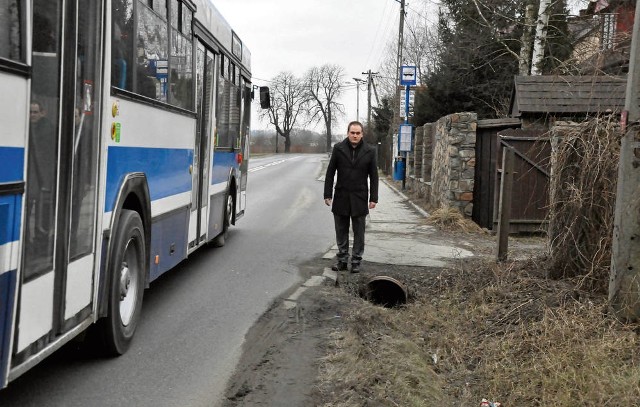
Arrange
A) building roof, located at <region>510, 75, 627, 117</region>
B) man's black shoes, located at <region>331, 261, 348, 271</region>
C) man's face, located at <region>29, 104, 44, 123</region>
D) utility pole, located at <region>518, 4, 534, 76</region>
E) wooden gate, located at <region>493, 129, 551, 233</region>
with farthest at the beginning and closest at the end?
utility pole, located at <region>518, 4, 534, 76</region>, building roof, located at <region>510, 75, 627, 117</region>, wooden gate, located at <region>493, 129, 551, 233</region>, man's black shoes, located at <region>331, 261, 348, 271</region>, man's face, located at <region>29, 104, 44, 123</region>

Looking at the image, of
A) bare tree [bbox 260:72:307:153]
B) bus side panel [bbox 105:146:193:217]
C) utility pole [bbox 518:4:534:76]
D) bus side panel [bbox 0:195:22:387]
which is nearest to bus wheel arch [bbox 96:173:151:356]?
bus side panel [bbox 105:146:193:217]

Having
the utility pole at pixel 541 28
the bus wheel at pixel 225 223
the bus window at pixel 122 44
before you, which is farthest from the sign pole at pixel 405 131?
the bus window at pixel 122 44

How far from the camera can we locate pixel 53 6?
11.8 feet

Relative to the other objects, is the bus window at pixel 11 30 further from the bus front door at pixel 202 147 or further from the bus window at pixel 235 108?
the bus window at pixel 235 108

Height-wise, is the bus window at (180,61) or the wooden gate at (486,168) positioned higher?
the bus window at (180,61)

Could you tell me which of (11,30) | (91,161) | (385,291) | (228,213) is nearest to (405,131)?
(228,213)

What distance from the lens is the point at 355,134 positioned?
27.8ft

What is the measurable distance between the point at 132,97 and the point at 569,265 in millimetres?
4227

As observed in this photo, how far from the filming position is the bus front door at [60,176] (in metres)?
3.39

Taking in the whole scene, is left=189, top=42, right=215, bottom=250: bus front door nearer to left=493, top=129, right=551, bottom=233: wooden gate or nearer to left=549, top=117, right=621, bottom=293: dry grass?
left=549, top=117, right=621, bottom=293: dry grass

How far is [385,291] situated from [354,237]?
3.82 ft

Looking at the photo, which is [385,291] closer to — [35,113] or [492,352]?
[492,352]

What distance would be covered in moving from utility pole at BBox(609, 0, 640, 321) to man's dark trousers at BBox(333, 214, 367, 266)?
368 cm

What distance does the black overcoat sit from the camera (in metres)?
8.50
